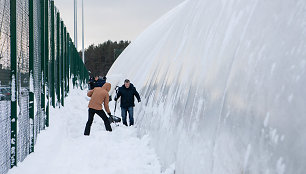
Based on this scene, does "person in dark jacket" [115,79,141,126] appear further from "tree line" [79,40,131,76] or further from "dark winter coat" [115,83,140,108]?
"tree line" [79,40,131,76]

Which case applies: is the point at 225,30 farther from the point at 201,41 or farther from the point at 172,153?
the point at 172,153

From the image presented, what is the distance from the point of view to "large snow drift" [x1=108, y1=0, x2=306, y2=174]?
2.26 m

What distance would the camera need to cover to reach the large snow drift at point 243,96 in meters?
2.26

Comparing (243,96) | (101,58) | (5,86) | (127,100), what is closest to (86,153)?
(5,86)

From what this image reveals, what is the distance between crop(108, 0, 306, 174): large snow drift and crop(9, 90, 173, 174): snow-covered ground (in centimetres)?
53

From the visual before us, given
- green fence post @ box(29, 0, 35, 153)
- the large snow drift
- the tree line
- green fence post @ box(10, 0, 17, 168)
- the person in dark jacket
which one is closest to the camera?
the large snow drift

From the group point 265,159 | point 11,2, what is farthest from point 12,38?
point 265,159

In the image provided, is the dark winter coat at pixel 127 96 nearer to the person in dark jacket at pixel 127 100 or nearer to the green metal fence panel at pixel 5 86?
the person in dark jacket at pixel 127 100

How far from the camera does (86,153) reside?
5.93 metres

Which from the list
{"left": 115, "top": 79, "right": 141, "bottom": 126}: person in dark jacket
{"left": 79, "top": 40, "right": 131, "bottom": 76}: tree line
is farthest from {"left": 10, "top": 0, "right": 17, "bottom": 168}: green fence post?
{"left": 79, "top": 40, "right": 131, "bottom": 76}: tree line

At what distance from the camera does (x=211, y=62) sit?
4.09 m

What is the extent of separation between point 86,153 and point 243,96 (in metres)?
3.81

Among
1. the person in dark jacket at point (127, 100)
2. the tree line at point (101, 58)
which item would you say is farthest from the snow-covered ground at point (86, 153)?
the tree line at point (101, 58)

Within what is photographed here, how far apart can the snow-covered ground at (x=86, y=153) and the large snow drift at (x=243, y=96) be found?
53 cm
